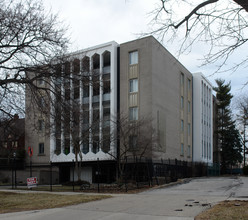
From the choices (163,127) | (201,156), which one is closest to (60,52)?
(163,127)

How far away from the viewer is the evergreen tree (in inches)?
2357

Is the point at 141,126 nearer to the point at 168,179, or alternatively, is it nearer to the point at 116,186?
the point at 168,179

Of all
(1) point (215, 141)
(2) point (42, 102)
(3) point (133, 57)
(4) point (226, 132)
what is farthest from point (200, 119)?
(2) point (42, 102)

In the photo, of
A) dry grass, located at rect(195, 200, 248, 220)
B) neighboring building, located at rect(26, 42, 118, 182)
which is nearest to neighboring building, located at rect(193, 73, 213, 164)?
neighboring building, located at rect(26, 42, 118, 182)

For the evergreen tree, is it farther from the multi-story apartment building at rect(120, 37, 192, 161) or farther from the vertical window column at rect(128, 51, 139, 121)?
the vertical window column at rect(128, 51, 139, 121)

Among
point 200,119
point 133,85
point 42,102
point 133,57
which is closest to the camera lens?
point 42,102

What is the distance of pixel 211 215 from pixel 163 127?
27.8 meters

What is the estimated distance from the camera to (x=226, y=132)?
6091cm

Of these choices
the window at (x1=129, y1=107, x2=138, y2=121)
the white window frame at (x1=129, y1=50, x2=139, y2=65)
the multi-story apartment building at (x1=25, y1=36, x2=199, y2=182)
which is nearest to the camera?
the multi-story apartment building at (x1=25, y1=36, x2=199, y2=182)

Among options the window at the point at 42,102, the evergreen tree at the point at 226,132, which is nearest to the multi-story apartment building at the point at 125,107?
the window at the point at 42,102

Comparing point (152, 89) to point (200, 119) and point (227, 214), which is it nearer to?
point (200, 119)

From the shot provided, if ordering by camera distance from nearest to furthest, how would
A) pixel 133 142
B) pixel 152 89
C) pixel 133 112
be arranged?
1. pixel 133 142
2. pixel 152 89
3. pixel 133 112

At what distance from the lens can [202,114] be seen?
5016cm

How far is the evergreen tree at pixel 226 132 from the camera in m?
59.9
